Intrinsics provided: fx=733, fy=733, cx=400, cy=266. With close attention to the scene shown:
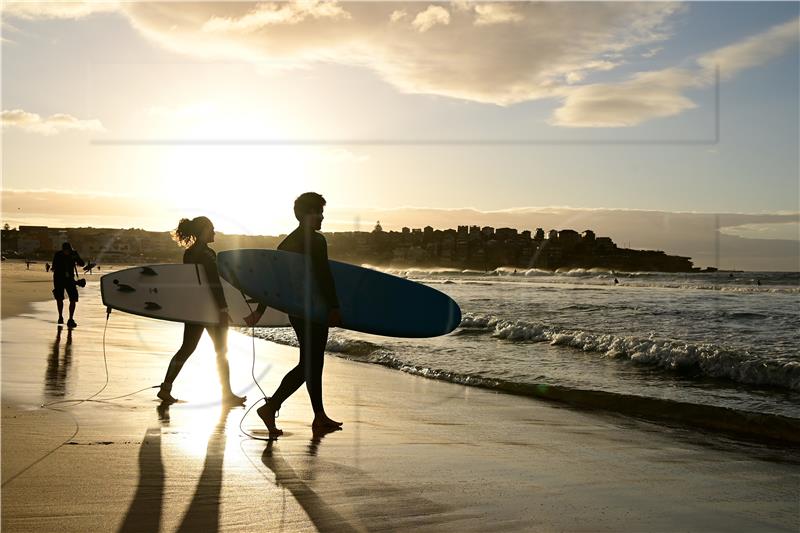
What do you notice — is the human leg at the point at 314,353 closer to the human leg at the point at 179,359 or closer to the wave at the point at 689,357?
the human leg at the point at 179,359

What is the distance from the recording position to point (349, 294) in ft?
21.0

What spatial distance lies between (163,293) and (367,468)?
378cm

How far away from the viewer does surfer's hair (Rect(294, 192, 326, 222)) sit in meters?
5.50

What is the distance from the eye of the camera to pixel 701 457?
530cm

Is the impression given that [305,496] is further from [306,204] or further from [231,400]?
[231,400]

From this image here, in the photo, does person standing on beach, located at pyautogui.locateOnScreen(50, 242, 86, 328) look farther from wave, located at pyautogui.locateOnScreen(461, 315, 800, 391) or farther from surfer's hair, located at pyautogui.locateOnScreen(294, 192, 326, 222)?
surfer's hair, located at pyautogui.locateOnScreen(294, 192, 326, 222)

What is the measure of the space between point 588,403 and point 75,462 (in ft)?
17.5

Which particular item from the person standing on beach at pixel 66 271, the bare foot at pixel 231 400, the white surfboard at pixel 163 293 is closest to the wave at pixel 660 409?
the white surfboard at pixel 163 293

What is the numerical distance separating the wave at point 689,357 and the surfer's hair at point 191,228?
7.38 m

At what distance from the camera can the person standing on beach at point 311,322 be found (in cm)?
529

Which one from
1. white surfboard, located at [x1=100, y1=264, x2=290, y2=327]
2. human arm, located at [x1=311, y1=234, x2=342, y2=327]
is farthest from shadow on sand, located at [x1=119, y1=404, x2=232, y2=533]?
white surfboard, located at [x1=100, y1=264, x2=290, y2=327]

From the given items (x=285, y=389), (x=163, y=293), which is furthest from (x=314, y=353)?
(x=163, y=293)

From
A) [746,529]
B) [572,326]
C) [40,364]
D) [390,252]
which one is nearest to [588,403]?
[746,529]

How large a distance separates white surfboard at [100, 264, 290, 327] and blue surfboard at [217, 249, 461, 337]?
0.99m
